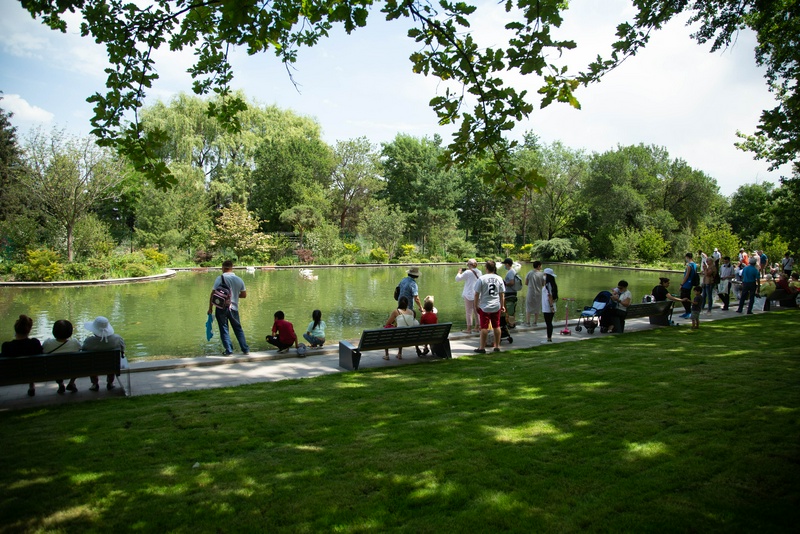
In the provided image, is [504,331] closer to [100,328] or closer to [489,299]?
[489,299]

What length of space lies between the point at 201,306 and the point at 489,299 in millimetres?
10431

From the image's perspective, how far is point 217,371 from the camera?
7.22 m

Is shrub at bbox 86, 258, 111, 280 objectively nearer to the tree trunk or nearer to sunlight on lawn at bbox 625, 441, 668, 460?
the tree trunk

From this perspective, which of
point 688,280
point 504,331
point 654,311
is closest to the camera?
point 504,331

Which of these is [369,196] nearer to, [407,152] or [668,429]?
[407,152]

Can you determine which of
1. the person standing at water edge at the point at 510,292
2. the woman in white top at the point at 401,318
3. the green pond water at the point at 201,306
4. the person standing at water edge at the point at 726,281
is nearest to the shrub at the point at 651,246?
the green pond water at the point at 201,306

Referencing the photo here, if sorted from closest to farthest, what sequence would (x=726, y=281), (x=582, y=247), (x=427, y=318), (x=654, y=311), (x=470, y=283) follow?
(x=427, y=318) → (x=470, y=283) → (x=654, y=311) → (x=726, y=281) → (x=582, y=247)

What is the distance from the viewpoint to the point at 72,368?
5.52 m

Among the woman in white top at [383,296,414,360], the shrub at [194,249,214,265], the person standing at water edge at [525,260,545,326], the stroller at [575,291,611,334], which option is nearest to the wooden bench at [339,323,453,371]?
the woman in white top at [383,296,414,360]

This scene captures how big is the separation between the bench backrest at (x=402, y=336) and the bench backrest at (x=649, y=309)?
4643mm

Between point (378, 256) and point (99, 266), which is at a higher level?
point (378, 256)

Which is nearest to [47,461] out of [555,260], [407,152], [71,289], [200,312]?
[200,312]

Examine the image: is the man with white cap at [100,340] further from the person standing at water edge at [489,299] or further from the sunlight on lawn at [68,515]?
the person standing at water edge at [489,299]

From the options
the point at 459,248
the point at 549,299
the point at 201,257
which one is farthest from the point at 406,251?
the point at 549,299
